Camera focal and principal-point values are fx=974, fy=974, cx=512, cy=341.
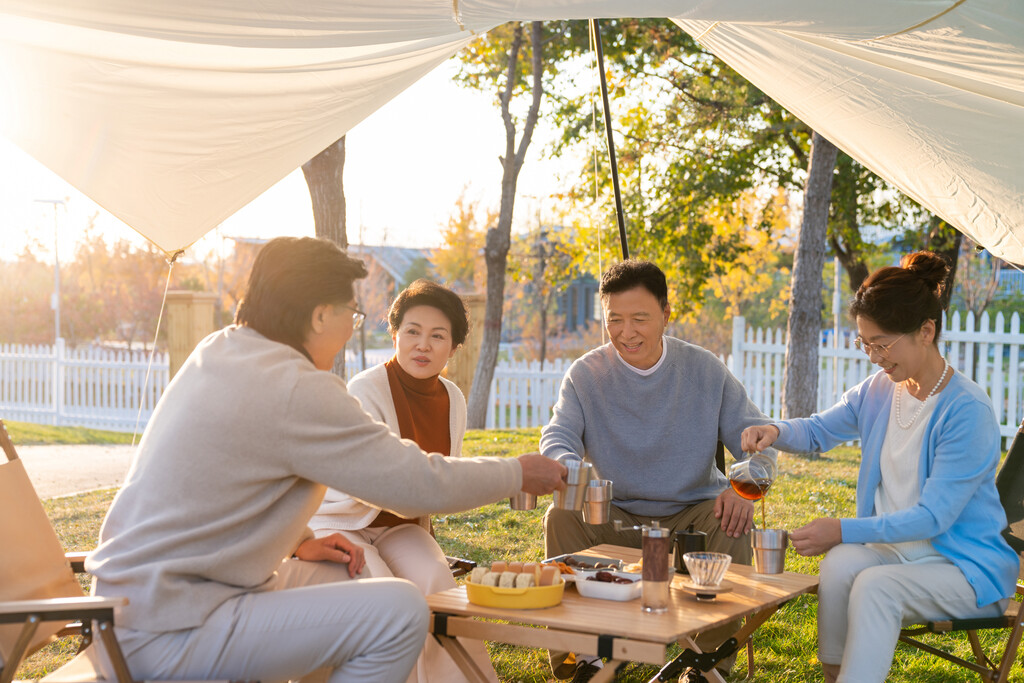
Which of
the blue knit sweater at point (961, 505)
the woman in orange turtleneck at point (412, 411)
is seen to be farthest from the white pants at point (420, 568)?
the blue knit sweater at point (961, 505)

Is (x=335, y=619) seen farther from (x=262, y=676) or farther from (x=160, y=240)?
(x=160, y=240)

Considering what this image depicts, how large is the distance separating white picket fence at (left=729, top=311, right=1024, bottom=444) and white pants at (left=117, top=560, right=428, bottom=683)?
7.42 m

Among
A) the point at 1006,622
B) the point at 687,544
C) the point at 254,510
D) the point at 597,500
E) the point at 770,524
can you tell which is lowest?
the point at 770,524

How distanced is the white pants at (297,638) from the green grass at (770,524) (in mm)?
1547

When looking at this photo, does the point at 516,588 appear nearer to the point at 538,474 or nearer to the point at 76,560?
the point at 538,474

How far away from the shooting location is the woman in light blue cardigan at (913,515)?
9.37ft

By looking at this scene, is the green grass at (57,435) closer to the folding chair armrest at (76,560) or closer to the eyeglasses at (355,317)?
the folding chair armrest at (76,560)

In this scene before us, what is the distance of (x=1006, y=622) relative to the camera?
3035 mm

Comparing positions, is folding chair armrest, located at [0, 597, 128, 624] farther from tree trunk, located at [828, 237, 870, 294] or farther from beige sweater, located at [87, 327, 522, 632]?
tree trunk, located at [828, 237, 870, 294]

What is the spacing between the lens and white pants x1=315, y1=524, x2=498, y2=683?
10.1 feet

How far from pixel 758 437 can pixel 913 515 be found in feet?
2.08

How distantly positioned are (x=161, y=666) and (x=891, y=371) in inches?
92.1

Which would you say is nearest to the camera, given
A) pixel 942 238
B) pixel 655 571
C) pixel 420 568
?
pixel 655 571

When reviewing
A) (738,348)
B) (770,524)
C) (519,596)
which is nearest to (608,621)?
(519,596)
